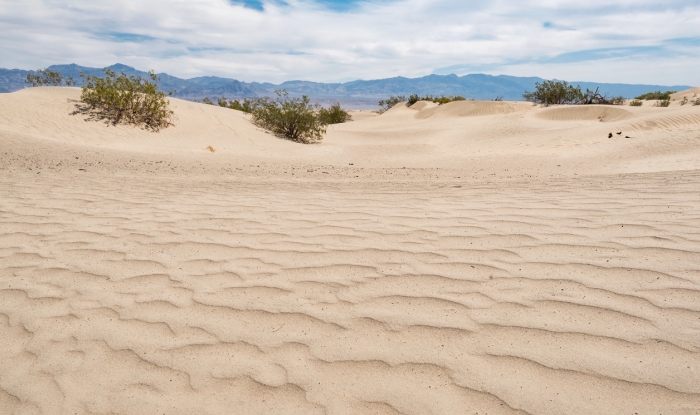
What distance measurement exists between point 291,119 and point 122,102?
5.91 m

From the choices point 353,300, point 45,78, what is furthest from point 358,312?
point 45,78

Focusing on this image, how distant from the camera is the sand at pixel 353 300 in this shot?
187 cm

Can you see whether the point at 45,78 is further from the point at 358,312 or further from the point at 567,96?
the point at 567,96

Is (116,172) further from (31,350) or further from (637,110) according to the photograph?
(637,110)

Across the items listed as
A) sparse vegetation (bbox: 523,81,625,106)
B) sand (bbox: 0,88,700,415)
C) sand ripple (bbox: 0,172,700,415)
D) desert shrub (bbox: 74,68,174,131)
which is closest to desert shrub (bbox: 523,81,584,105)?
sparse vegetation (bbox: 523,81,625,106)

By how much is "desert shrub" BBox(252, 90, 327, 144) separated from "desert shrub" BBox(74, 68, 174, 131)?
4069 mm

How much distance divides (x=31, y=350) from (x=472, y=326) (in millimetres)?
2364

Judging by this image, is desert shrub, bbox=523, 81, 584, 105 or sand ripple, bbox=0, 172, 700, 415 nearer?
sand ripple, bbox=0, 172, 700, 415

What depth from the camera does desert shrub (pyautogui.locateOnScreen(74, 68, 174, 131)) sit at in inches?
547

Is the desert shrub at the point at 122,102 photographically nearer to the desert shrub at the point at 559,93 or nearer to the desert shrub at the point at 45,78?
the desert shrub at the point at 45,78

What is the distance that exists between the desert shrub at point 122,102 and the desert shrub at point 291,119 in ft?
13.3

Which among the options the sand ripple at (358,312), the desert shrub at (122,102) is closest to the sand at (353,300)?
the sand ripple at (358,312)

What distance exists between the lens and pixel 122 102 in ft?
45.5

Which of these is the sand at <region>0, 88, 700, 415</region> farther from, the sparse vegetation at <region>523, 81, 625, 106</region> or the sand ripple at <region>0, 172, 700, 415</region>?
the sparse vegetation at <region>523, 81, 625, 106</region>
